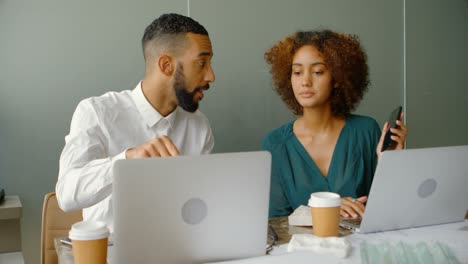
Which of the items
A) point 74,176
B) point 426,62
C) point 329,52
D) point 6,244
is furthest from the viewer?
point 426,62

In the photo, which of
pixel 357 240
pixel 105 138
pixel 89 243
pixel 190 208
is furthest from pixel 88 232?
pixel 105 138

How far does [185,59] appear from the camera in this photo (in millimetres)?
2078

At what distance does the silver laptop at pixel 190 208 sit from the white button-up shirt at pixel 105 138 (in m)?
0.40

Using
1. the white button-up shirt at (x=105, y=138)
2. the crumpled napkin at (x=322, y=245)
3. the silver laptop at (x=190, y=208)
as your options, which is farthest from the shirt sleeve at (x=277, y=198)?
the silver laptop at (x=190, y=208)

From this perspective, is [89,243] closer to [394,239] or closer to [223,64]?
[394,239]

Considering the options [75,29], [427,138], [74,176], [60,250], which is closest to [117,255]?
[60,250]

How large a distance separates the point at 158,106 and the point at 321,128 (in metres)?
0.74

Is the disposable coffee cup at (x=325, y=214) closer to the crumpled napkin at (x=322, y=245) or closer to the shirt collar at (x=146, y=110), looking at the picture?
the crumpled napkin at (x=322, y=245)

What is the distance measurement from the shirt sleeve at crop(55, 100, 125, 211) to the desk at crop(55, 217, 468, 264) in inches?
5.8

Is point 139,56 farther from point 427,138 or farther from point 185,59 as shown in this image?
point 427,138

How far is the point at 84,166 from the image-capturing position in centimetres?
164

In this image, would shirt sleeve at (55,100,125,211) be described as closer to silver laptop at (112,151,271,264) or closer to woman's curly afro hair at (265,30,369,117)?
silver laptop at (112,151,271,264)

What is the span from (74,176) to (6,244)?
3.10 feet

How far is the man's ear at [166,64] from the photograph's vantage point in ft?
6.85
